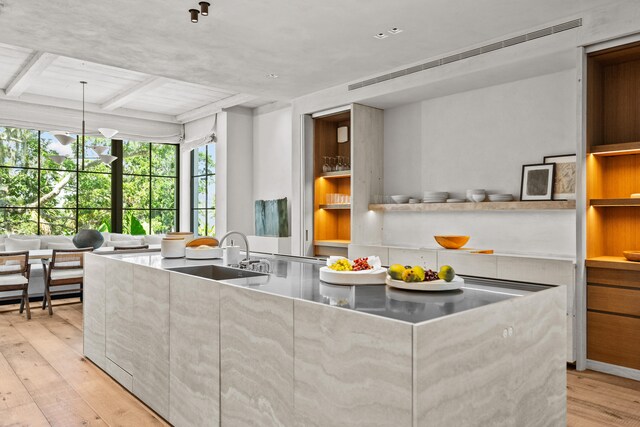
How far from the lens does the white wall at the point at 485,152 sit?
4387mm

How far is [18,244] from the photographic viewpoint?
6.89 meters

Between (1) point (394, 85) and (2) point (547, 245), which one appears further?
(1) point (394, 85)

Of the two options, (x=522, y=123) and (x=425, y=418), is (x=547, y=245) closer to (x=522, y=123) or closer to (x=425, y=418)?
(x=522, y=123)

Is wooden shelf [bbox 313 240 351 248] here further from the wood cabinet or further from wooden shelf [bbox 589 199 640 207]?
wooden shelf [bbox 589 199 640 207]

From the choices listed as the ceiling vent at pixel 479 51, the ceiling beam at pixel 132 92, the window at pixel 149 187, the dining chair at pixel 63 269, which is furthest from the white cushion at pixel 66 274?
the ceiling vent at pixel 479 51

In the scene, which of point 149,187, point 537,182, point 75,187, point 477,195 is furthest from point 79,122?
point 537,182

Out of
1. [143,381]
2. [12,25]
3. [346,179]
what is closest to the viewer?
[143,381]

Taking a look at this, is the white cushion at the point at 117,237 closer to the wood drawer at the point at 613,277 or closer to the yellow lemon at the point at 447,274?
the wood drawer at the point at 613,277

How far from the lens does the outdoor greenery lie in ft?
26.3

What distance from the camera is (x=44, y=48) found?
4.47 metres

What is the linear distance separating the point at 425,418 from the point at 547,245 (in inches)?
138

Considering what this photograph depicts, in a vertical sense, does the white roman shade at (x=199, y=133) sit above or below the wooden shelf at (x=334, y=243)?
above

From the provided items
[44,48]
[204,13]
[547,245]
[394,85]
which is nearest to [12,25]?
[44,48]

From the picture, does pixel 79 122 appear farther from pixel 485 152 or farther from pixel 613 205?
pixel 613 205
